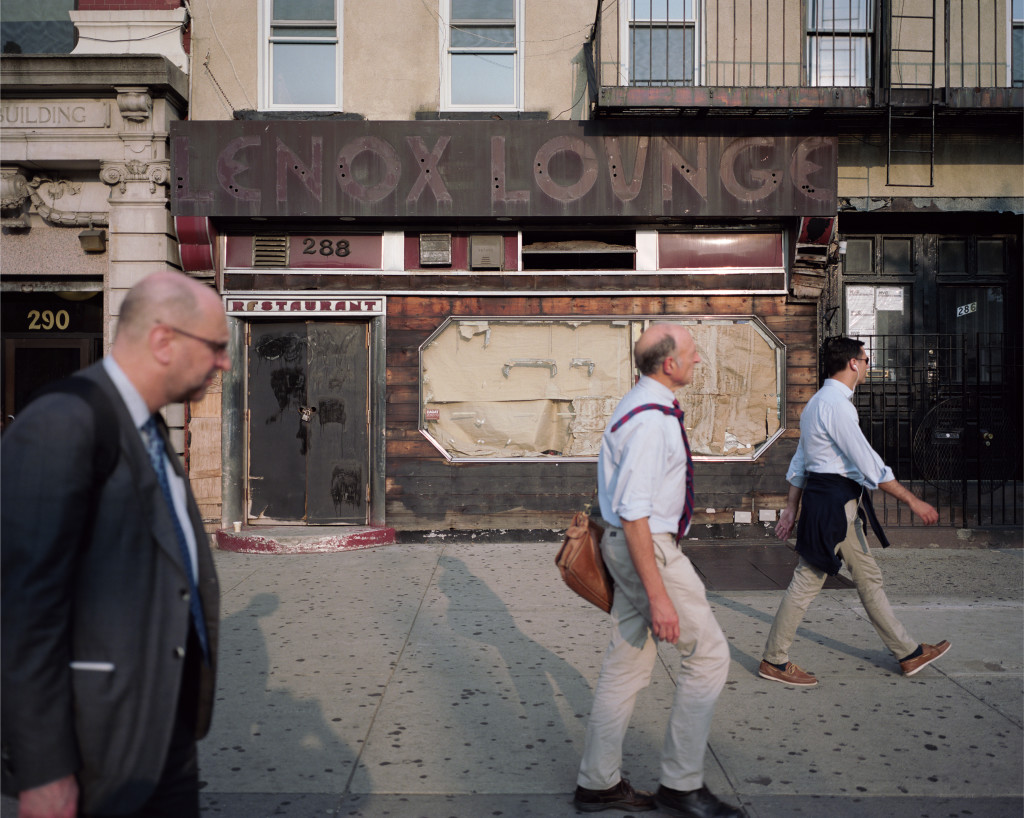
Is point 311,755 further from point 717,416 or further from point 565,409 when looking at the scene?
point 717,416

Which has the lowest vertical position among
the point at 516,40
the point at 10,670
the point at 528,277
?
the point at 10,670

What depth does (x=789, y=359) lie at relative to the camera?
975cm

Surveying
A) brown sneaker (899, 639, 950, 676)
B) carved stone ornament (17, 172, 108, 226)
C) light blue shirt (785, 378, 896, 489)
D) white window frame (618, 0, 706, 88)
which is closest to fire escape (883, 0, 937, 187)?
white window frame (618, 0, 706, 88)

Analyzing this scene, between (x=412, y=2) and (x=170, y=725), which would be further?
(x=412, y=2)

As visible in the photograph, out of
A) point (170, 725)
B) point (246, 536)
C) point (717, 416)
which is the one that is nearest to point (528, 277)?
point (717, 416)

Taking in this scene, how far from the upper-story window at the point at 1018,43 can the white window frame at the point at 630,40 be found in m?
3.69

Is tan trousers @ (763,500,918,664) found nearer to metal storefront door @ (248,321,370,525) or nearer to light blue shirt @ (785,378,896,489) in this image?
light blue shirt @ (785,378,896,489)

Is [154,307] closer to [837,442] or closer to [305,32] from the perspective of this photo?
[837,442]

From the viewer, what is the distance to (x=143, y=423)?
1.99 m

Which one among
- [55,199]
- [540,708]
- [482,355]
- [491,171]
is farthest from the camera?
[482,355]

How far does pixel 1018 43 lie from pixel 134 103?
33.5 ft

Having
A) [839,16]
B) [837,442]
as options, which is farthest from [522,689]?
[839,16]

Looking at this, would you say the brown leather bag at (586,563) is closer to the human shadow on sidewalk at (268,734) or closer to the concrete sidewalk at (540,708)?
the concrete sidewalk at (540,708)

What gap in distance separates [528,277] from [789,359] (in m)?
3.17
